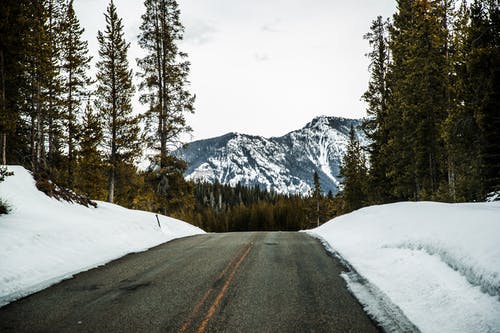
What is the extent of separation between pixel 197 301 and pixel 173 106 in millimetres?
21230

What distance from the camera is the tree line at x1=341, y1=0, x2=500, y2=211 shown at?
15883mm

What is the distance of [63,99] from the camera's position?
23281mm

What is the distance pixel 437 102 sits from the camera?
21.3 m

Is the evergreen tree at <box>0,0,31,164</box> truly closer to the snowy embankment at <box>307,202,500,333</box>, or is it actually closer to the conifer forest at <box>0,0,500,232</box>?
the conifer forest at <box>0,0,500,232</box>

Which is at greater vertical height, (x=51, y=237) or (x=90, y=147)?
(x=90, y=147)

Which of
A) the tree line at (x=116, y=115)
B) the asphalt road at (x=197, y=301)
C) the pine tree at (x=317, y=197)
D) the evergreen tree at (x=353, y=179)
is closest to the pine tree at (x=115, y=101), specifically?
the tree line at (x=116, y=115)

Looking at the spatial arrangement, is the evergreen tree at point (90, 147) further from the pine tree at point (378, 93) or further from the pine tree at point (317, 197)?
the pine tree at point (317, 197)

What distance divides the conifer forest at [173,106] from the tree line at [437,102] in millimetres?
84

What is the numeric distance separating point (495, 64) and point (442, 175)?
1185cm

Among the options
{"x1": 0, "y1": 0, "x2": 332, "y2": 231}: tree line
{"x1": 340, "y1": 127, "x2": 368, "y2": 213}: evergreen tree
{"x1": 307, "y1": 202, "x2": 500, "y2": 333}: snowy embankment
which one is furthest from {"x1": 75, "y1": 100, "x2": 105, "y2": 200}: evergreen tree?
{"x1": 340, "y1": 127, "x2": 368, "y2": 213}: evergreen tree

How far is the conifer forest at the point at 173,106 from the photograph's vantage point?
16.2m

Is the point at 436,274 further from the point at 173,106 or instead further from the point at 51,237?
the point at 173,106

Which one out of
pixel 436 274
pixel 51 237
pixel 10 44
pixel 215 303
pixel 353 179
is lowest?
pixel 215 303

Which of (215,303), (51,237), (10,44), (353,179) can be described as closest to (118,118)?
(10,44)
